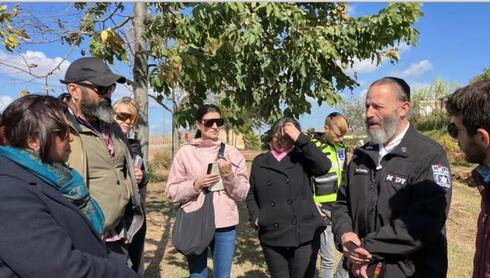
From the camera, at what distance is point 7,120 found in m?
1.51

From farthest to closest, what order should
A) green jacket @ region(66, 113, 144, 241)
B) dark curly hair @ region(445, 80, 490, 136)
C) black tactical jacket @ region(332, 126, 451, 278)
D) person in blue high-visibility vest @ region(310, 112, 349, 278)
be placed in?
person in blue high-visibility vest @ region(310, 112, 349, 278), green jacket @ region(66, 113, 144, 241), black tactical jacket @ region(332, 126, 451, 278), dark curly hair @ region(445, 80, 490, 136)

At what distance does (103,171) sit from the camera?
2445 mm

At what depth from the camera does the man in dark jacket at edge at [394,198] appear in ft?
6.86

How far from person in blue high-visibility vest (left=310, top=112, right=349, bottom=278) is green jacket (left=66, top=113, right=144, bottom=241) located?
2068 mm

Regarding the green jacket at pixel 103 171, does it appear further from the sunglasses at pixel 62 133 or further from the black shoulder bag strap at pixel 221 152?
the black shoulder bag strap at pixel 221 152

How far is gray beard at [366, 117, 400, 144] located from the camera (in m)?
2.32

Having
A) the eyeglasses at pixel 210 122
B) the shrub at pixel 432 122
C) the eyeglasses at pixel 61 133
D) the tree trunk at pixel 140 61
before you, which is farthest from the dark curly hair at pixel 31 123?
the shrub at pixel 432 122

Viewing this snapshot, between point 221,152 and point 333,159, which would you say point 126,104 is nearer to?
point 221,152

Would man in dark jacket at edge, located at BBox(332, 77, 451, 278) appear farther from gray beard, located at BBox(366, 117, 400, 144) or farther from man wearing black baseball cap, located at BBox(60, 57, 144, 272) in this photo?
man wearing black baseball cap, located at BBox(60, 57, 144, 272)

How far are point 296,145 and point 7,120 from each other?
211 centimetres

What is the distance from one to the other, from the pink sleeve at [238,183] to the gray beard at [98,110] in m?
1.15

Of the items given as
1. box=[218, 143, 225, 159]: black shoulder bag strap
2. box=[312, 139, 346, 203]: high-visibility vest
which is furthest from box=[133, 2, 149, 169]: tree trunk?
box=[312, 139, 346, 203]: high-visibility vest

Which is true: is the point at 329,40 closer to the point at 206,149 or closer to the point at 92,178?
the point at 206,149

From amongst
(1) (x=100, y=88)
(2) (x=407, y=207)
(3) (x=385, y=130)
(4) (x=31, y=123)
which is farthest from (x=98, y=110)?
(2) (x=407, y=207)
